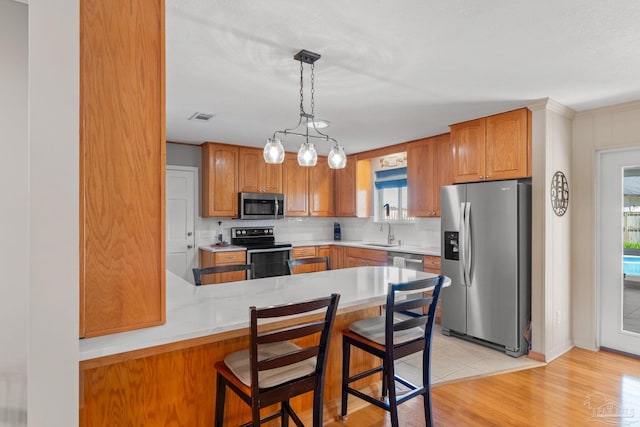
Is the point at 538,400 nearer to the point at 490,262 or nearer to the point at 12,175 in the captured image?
the point at 490,262

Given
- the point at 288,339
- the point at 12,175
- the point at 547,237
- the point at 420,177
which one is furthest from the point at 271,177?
the point at 288,339

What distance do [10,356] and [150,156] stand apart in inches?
51.6

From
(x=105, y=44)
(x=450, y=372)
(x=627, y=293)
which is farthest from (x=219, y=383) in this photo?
(x=627, y=293)

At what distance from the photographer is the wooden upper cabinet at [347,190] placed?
19.0ft

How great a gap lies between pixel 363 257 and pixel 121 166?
4.11 meters

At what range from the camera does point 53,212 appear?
1.11 m

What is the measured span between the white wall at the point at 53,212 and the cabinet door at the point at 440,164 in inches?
157

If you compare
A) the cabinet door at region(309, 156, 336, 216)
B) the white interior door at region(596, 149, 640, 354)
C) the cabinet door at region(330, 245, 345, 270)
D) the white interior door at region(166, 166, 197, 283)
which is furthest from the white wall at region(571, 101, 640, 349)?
the white interior door at region(166, 166, 197, 283)

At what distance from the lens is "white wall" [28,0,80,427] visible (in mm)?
1078

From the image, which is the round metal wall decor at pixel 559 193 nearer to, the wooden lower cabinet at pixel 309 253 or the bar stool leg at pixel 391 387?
the bar stool leg at pixel 391 387

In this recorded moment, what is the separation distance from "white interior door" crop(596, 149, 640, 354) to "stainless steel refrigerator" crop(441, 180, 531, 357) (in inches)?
33.0

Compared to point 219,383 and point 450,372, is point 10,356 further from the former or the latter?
point 450,372

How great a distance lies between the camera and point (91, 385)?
1439mm

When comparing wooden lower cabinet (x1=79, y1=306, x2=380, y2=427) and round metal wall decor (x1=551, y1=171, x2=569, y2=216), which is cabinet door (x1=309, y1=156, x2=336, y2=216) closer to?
round metal wall decor (x1=551, y1=171, x2=569, y2=216)
